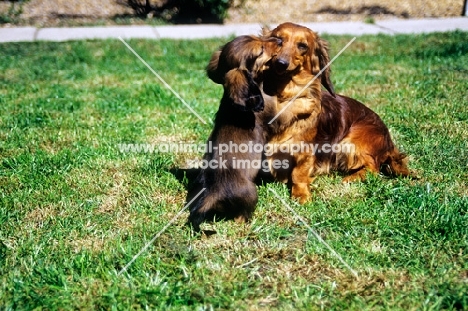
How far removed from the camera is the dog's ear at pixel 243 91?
9.11ft

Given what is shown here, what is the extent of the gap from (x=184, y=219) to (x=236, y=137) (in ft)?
2.06

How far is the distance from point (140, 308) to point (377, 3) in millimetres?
10296

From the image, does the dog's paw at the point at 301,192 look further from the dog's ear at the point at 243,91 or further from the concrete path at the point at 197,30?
the concrete path at the point at 197,30

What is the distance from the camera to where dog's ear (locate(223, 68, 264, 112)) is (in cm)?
278

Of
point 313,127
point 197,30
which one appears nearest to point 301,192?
point 313,127

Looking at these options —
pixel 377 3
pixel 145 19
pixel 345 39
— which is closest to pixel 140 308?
pixel 345 39

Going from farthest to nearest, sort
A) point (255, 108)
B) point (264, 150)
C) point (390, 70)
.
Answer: point (390, 70)
point (264, 150)
point (255, 108)

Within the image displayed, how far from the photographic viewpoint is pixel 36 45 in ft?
25.5

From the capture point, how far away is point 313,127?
3.37 metres

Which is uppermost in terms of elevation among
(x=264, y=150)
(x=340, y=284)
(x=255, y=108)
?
(x=255, y=108)

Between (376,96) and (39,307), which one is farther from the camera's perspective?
(376,96)

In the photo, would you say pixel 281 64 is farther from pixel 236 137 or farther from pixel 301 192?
pixel 301 192

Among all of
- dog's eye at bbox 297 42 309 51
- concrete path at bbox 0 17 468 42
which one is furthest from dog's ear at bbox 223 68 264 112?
concrete path at bbox 0 17 468 42

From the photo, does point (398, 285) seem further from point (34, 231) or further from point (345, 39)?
point (345, 39)
